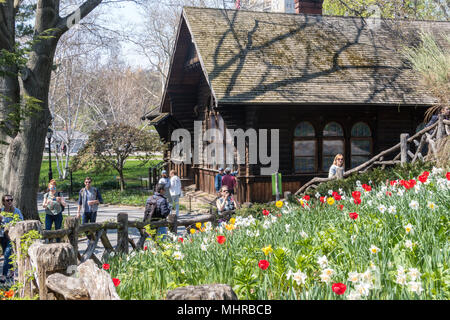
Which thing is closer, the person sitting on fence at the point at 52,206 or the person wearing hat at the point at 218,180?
the person sitting on fence at the point at 52,206

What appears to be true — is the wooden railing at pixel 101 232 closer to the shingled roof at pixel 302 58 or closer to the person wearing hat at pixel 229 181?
the person wearing hat at pixel 229 181

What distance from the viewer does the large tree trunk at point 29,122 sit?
1301cm

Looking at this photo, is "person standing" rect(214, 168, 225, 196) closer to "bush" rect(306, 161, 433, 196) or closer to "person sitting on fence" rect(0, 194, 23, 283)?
"bush" rect(306, 161, 433, 196)

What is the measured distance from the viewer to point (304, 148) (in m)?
19.0

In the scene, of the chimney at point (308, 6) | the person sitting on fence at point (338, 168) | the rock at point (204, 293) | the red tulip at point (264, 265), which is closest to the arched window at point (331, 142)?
the person sitting on fence at point (338, 168)

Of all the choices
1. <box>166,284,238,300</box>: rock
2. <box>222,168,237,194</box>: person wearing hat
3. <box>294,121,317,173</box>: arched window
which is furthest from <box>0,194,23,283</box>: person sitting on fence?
<box>294,121,317,173</box>: arched window

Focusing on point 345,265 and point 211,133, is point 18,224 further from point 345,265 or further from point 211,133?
point 211,133

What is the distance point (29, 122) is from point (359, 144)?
1196 centimetres

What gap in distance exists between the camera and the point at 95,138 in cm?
2586

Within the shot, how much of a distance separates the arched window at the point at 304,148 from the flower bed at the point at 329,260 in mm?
12094

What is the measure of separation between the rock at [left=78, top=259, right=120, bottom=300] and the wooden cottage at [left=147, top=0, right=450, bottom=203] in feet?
42.5

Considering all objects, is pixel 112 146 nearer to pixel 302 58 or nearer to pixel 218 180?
pixel 218 180

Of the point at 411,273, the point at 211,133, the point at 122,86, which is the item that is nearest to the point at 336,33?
the point at 211,133

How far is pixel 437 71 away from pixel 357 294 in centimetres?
888
